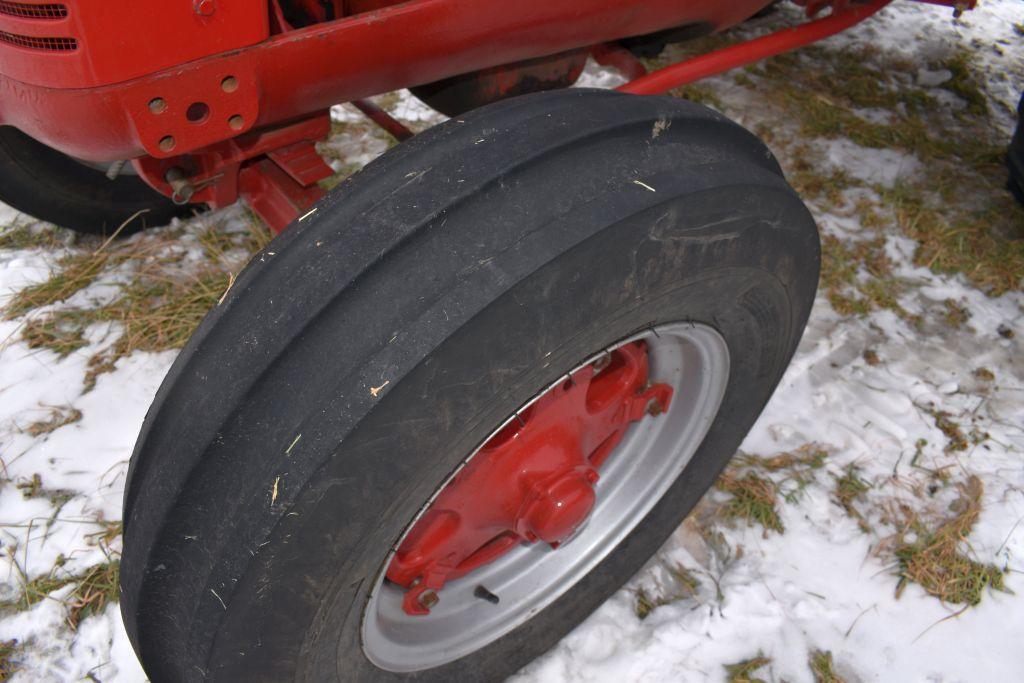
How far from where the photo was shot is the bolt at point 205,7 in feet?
3.57

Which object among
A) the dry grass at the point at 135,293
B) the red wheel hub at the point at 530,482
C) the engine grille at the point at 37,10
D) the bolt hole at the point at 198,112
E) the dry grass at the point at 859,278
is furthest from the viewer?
the dry grass at the point at 859,278

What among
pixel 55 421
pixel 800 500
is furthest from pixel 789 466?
pixel 55 421

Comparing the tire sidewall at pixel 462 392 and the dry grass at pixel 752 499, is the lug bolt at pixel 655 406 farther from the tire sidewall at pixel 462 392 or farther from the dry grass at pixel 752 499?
the dry grass at pixel 752 499

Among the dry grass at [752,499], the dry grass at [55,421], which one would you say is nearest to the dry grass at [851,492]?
the dry grass at [752,499]

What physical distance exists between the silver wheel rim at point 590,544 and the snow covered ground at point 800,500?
218 millimetres

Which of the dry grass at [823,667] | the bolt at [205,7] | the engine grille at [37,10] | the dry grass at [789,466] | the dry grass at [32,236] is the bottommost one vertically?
the dry grass at [823,667]

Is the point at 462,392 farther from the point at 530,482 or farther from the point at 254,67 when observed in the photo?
the point at 254,67

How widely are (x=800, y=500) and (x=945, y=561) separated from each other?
378 millimetres

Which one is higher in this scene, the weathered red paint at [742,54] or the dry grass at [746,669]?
the weathered red paint at [742,54]

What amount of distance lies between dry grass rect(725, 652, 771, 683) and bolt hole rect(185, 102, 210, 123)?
5.22ft

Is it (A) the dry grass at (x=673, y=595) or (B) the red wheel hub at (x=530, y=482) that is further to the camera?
(A) the dry grass at (x=673, y=595)

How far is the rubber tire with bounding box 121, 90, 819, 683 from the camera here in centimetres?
103

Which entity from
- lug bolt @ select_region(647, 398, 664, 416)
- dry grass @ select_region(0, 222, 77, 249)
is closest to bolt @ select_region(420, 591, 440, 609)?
lug bolt @ select_region(647, 398, 664, 416)

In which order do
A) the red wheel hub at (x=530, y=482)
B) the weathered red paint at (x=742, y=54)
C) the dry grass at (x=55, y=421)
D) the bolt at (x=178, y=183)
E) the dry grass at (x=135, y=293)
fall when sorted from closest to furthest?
the red wheel hub at (x=530, y=482) → the bolt at (x=178, y=183) → the weathered red paint at (x=742, y=54) → the dry grass at (x=55, y=421) → the dry grass at (x=135, y=293)
